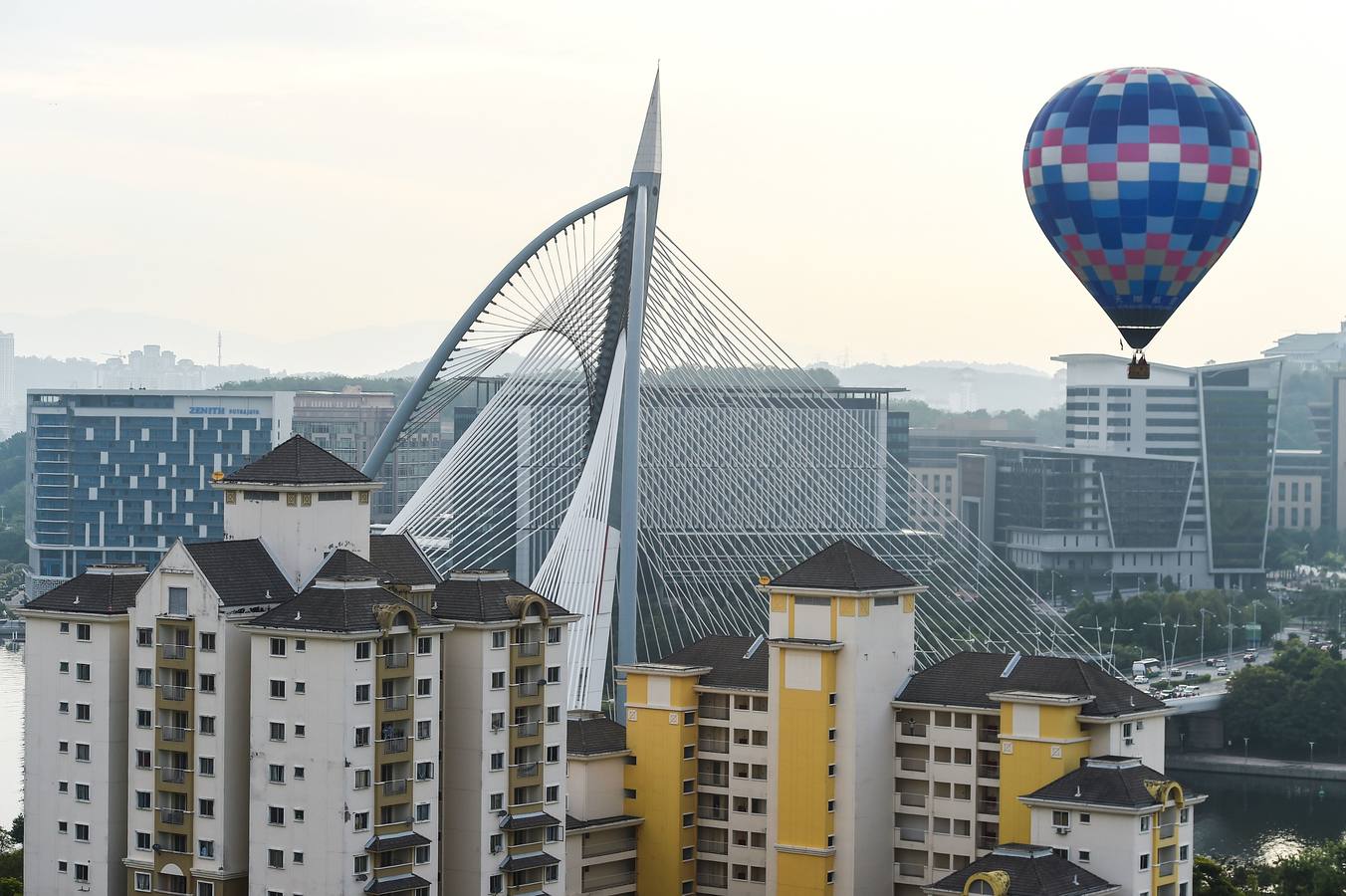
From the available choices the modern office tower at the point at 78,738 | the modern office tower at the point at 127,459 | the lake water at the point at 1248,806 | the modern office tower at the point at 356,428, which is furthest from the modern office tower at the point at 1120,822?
the modern office tower at the point at 356,428

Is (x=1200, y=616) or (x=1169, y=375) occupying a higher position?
(x=1169, y=375)

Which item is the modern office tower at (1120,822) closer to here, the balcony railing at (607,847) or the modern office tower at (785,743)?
the modern office tower at (785,743)

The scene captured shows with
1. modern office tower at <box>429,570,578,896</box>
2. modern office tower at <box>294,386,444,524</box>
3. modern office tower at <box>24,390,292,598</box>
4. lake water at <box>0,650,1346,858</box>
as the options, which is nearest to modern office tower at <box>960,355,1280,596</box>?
modern office tower at <box>294,386,444,524</box>

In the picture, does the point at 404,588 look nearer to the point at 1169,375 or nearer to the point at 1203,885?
the point at 1203,885

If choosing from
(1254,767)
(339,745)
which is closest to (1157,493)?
(1254,767)

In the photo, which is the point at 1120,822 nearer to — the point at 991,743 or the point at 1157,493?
the point at 991,743

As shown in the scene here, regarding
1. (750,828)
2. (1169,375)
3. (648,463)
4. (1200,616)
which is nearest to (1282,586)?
(1169,375)

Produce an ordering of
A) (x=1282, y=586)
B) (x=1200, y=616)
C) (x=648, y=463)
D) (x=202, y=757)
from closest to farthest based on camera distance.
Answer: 1. (x=202, y=757)
2. (x=648, y=463)
3. (x=1200, y=616)
4. (x=1282, y=586)

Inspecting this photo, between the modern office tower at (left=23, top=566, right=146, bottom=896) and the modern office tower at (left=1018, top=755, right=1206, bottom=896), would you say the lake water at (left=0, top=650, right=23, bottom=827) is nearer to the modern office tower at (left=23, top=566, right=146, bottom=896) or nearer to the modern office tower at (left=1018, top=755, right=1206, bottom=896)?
the modern office tower at (left=23, top=566, right=146, bottom=896)
